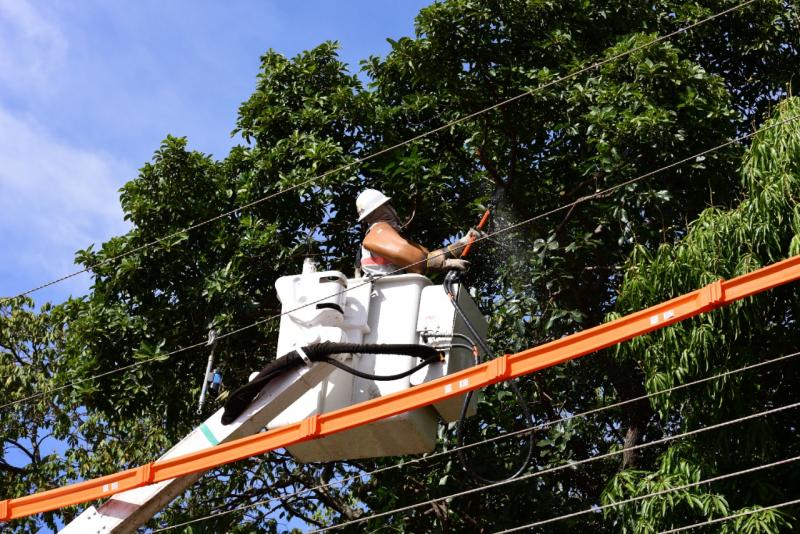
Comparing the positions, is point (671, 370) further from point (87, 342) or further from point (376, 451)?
point (87, 342)

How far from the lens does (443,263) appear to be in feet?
24.8

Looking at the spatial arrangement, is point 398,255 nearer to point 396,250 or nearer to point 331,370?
point 396,250

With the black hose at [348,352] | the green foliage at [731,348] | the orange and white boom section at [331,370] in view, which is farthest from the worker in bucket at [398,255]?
the green foliage at [731,348]

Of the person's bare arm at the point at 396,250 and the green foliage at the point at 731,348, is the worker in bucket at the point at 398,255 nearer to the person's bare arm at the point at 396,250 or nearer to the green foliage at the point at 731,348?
the person's bare arm at the point at 396,250

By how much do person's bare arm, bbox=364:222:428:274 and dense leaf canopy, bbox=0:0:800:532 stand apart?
7.34 ft

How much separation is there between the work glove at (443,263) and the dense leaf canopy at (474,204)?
2168 millimetres

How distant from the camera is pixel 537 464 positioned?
10.6 meters

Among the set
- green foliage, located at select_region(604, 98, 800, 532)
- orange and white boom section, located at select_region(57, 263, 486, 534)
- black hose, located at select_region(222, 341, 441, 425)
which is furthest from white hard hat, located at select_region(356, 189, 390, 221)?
green foliage, located at select_region(604, 98, 800, 532)

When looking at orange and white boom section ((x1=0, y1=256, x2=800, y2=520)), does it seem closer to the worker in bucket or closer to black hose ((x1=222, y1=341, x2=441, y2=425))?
A: black hose ((x1=222, y1=341, x2=441, y2=425))

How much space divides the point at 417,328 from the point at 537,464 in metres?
3.62

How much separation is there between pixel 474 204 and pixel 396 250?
11.1 ft

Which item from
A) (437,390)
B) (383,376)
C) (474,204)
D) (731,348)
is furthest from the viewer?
(474,204)

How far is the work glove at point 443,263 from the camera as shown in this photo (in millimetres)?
7465

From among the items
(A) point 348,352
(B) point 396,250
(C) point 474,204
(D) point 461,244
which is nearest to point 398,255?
(B) point 396,250
